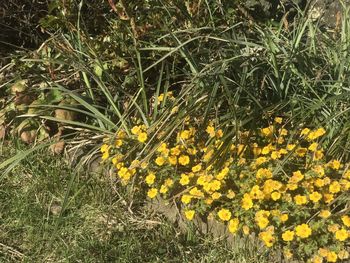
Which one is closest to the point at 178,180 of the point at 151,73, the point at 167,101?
the point at 167,101

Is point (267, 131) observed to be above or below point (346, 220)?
above

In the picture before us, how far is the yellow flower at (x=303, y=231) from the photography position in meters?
2.76

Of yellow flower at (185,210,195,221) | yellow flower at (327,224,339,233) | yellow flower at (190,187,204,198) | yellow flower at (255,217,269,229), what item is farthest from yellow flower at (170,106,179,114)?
yellow flower at (327,224,339,233)

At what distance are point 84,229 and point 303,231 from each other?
120 cm

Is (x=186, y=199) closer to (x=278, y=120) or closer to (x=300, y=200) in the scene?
(x=300, y=200)

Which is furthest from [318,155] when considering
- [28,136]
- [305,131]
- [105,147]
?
[28,136]

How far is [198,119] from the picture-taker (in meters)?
3.44

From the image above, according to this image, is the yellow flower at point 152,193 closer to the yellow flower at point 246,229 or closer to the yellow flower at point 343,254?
the yellow flower at point 246,229

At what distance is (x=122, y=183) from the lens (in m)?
3.38

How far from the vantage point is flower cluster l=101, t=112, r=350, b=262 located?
2.85 m

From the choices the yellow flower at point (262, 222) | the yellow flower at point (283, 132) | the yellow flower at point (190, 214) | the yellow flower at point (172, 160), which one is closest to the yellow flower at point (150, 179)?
the yellow flower at point (172, 160)

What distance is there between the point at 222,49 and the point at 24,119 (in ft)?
4.60

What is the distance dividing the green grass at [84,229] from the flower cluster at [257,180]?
0.53 ft

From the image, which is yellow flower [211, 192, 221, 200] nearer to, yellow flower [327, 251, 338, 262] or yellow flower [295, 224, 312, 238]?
yellow flower [295, 224, 312, 238]
